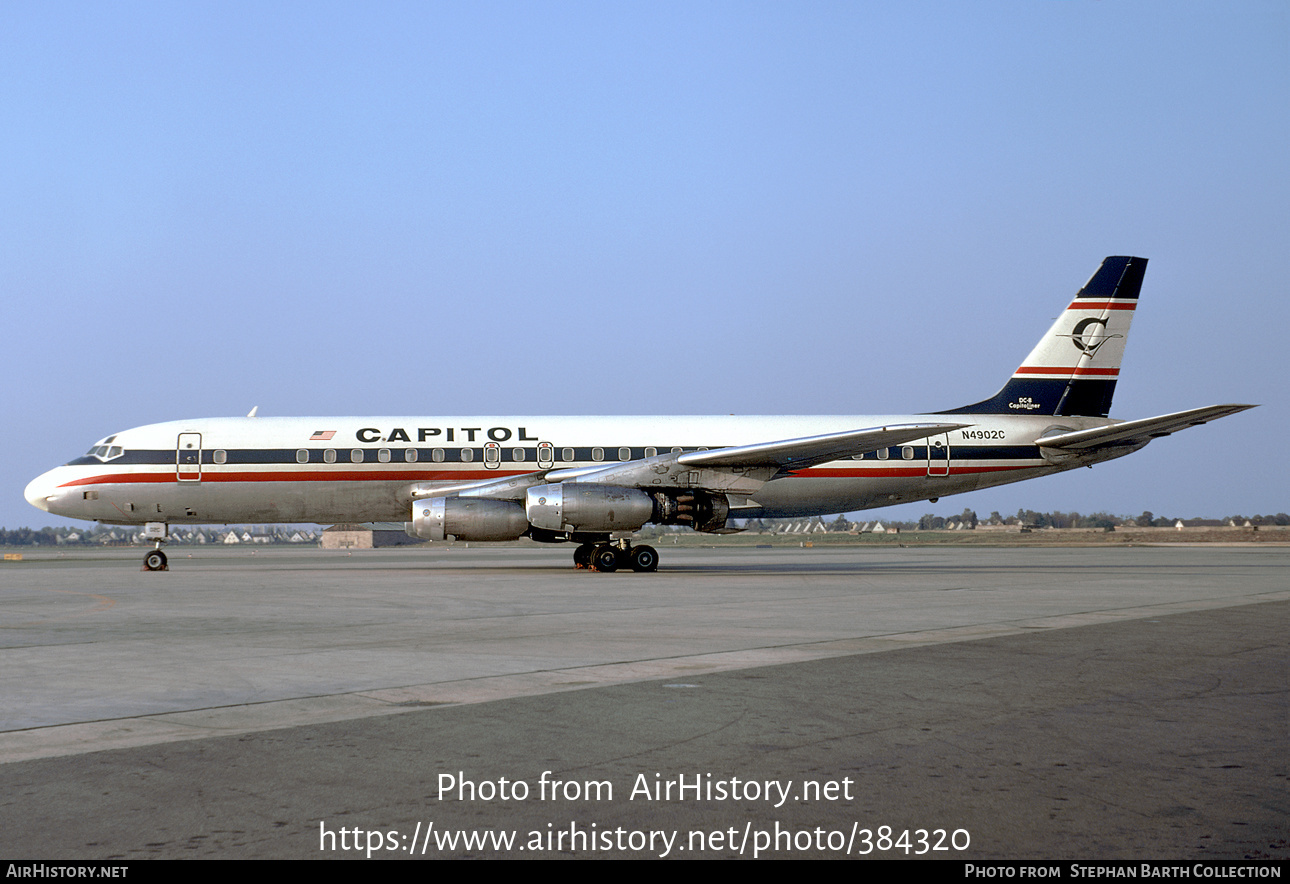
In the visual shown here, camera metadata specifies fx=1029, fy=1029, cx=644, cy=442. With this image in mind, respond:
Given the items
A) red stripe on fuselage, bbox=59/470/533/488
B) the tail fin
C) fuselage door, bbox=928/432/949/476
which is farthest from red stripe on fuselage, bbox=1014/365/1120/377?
red stripe on fuselage, bbox=59/470/533/488

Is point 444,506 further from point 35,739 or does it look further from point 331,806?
point 331,806

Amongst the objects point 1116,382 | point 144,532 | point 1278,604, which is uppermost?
point 1116,382

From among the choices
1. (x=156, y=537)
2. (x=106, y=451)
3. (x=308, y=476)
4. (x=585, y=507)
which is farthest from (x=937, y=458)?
(x=106, y=451)

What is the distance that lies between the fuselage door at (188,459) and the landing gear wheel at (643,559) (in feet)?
34.2

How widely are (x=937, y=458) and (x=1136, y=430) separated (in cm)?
452

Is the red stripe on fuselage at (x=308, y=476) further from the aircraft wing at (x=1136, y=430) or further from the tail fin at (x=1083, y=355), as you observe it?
the aircraft wing at (x=1136, y=430)

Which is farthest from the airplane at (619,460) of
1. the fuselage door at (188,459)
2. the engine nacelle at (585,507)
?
the engine nacelle at (585,507)

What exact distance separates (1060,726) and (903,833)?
7.77 ft

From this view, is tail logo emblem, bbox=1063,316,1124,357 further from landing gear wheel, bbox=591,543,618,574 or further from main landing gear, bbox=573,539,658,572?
landing gear wheel, bbox=591,543,618,574

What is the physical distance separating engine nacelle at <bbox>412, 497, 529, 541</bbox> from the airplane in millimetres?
197

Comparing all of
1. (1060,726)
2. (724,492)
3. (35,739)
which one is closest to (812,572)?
(724,492)

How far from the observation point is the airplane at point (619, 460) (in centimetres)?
2314

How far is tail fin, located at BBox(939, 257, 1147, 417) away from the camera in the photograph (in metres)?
26.2
